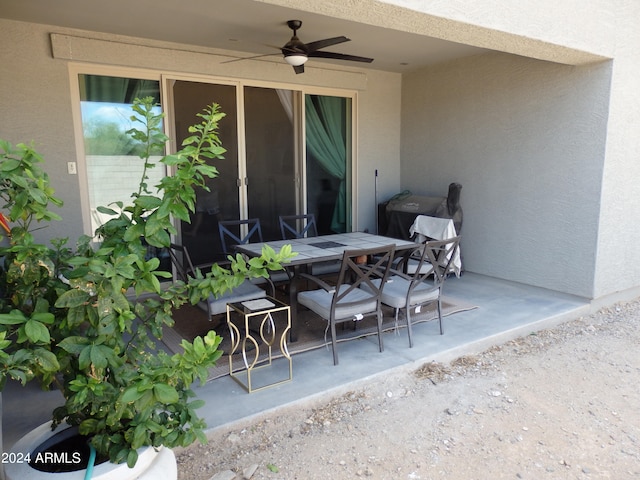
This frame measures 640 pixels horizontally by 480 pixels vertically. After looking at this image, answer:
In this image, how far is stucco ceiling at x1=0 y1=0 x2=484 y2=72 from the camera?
3.31 meters

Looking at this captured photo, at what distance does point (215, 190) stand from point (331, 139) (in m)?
1.65

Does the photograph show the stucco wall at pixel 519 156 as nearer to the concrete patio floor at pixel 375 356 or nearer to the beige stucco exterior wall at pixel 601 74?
the beige stucco exterior wall at pixel 601 74

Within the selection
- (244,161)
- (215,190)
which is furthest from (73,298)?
(244,161)

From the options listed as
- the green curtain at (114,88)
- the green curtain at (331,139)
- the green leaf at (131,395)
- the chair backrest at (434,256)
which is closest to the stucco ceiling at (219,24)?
the green curtain at (114,88)

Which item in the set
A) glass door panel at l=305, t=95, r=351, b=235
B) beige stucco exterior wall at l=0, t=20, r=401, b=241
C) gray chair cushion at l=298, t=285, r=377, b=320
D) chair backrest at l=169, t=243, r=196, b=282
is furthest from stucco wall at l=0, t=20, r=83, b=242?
glass door panel at l=305, t=95, r=351, b=235

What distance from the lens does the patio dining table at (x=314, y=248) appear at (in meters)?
3.22

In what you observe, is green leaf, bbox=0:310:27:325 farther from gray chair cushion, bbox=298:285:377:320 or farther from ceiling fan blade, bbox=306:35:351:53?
ceiling fan blade, bbox=306:35:351:53

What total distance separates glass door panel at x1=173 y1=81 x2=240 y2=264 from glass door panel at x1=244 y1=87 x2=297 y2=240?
17 centimetres

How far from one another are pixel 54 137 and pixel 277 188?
2283mm

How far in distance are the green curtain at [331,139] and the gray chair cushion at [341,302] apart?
2662 millimetres

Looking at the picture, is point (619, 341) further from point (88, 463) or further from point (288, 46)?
point (88, 463)

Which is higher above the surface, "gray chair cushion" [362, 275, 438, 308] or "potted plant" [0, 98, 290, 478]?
"potted plant" [0, 98, 290, 478]

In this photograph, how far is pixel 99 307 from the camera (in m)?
1.31

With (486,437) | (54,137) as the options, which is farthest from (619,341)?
(54,137)
